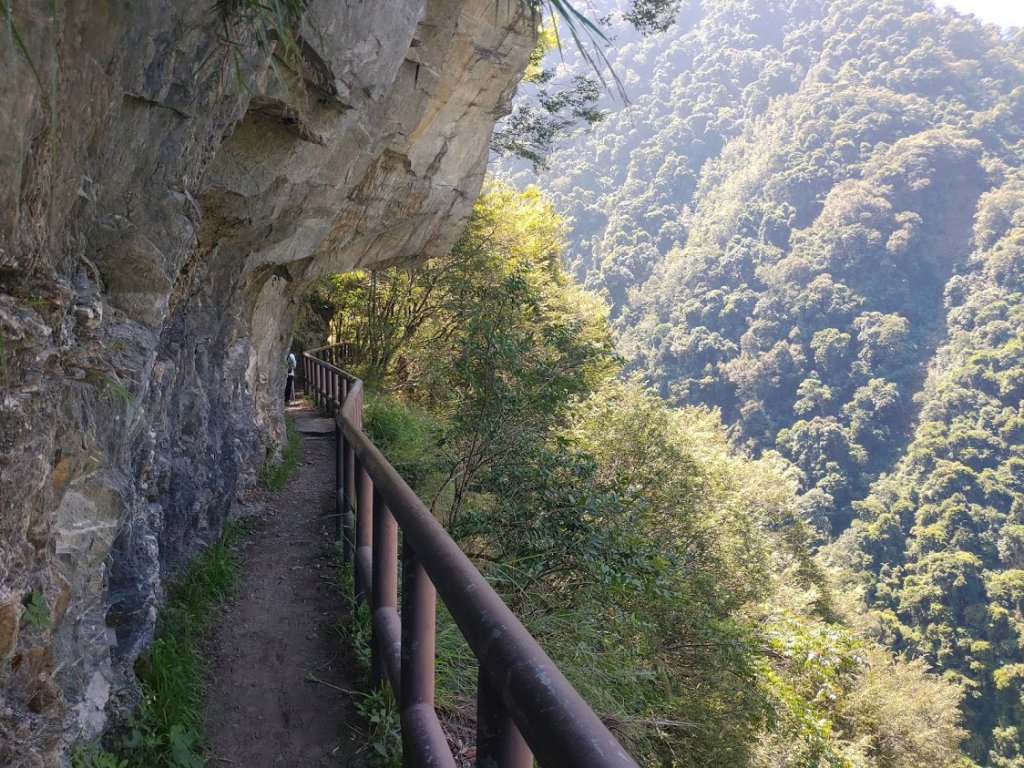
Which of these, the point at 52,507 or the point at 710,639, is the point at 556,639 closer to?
the point at 52,507

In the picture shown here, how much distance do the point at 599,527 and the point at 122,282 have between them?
375cm

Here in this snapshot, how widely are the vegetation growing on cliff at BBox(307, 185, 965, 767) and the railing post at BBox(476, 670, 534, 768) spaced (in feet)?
5.29

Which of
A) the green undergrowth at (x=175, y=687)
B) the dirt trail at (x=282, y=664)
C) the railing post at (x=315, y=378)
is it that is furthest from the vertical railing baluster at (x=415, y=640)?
the railing post at (x=315, y=378)

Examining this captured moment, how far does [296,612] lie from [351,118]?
13.2 ft

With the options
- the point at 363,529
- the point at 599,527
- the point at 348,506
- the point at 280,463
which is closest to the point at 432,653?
the point at 363,529

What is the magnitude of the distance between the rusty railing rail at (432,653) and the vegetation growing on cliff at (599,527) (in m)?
0.60

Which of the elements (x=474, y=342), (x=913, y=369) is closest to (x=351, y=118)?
(x=474, y=342)

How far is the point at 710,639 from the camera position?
7941 millimetres

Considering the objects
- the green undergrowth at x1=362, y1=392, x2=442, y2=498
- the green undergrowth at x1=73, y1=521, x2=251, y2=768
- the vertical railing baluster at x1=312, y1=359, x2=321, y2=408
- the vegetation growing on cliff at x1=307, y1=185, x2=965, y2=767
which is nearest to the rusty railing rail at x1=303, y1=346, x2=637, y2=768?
the vegetation growing on cliff at x1=307, y1=185, x2=965, y2=767

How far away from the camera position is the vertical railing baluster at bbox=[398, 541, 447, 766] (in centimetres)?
167

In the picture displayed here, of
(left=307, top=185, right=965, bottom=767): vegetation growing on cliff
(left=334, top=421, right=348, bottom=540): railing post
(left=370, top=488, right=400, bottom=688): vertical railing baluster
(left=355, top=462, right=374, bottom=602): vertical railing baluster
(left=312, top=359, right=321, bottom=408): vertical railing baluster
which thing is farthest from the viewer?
(left=312, top=359, right=321, bottom=408): vertical railing baluster

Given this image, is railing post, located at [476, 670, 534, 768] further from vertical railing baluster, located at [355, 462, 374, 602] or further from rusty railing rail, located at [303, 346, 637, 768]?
vertical railing baluster, located at [355, 462, 374, 602]

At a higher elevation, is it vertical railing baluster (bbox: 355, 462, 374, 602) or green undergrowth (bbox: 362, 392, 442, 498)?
vertical railing baluster (bbox: 355, 462, 374, 602)

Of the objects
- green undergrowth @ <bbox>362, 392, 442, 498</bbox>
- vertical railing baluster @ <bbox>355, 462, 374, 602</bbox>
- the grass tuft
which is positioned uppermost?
vertical railing baluster @ <bbox>355, 462, 374, 602</bbox>
